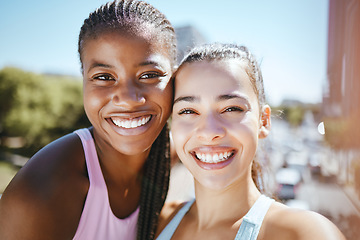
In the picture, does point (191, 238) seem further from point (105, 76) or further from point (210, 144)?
point (105, 76)

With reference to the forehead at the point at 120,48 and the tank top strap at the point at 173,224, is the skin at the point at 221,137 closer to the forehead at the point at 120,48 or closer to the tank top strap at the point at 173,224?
the tank top strap at the point at 173,224

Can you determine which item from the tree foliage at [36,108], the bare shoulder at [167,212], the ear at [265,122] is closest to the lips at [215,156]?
the ear at [265,122]

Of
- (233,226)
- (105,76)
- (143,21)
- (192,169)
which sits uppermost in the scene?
(143,21)

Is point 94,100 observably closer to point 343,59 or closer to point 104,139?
point 104,139

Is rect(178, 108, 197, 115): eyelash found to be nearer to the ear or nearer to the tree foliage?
the ear

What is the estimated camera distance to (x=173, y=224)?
177cm

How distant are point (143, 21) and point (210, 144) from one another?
0.81 meters

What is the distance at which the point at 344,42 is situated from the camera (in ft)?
5.04

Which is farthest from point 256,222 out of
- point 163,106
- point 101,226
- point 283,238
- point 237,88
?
point 101,226

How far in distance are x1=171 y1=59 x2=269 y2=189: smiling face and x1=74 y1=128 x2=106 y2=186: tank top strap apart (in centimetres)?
53

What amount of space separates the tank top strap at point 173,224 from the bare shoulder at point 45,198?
51 centimetres

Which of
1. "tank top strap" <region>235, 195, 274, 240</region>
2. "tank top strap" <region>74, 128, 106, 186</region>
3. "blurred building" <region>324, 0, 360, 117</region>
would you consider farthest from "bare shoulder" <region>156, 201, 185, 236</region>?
"blurred building" <region>324, 0, 360, 117</region>

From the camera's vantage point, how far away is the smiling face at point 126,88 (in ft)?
5.19

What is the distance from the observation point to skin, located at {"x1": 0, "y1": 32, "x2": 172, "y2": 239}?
1.36m
